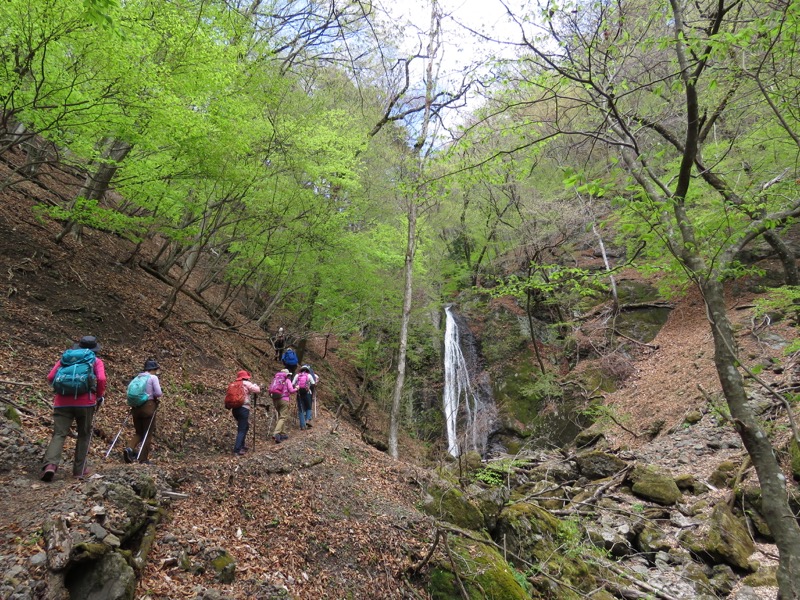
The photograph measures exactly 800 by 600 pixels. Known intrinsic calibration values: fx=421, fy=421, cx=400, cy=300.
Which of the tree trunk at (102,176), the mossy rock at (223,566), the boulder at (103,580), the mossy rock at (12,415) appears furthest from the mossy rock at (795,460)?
the tree trunk at (102,176)

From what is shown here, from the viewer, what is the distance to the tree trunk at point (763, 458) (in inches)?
130

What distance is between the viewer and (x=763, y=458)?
3557mm

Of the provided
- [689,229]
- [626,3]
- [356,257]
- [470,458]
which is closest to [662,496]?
[470,458]

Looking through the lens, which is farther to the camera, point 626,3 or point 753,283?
point 753,283

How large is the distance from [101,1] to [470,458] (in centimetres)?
1080

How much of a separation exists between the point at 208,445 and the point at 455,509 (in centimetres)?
452

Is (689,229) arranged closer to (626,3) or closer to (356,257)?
(626,3)

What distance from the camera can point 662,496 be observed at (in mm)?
8047

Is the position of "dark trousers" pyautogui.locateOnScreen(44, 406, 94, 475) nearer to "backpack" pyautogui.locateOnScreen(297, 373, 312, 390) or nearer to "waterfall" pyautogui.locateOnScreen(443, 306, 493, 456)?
"backpack" pyautogui.locateOnScreen(297, 373, 312, 390)

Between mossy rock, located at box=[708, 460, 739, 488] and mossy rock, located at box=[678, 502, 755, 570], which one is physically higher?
mossy rock, located at box=[708, 460, 739, 488]

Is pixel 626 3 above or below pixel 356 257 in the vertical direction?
above

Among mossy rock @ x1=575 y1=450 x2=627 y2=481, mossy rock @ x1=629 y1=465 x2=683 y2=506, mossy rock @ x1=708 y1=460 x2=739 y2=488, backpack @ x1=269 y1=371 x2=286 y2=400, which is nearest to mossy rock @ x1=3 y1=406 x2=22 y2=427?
backpack @ x1=269 y1=371 x2=286 y2=400

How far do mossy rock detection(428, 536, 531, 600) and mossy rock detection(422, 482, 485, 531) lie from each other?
3.43 feet

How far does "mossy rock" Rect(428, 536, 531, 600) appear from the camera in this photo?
480 cm
